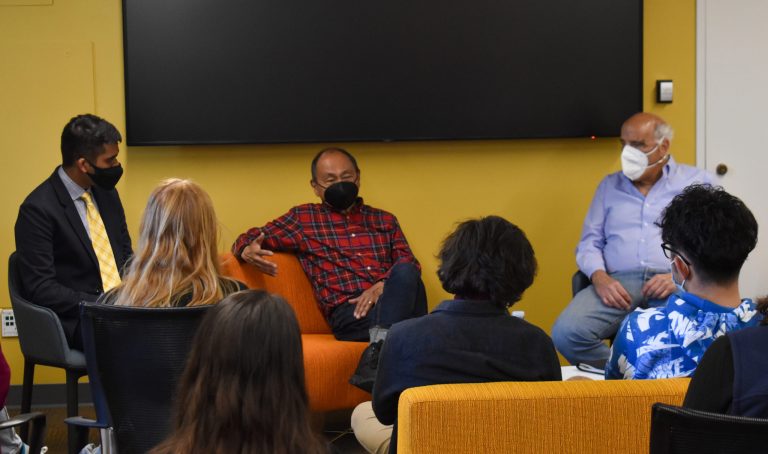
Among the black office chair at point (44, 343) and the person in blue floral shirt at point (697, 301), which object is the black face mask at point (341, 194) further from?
the person in blue floral shirt at point (697, 301)

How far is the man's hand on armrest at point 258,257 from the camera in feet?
14.5

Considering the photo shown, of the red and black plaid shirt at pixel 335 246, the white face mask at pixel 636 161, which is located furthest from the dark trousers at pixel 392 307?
the white face mask at pixel 636 161

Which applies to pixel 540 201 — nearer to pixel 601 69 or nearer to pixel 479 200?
pixel 479 200

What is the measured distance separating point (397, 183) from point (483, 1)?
102cm

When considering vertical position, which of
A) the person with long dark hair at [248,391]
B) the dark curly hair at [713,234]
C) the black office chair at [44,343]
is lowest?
the black office chair at [44,343]

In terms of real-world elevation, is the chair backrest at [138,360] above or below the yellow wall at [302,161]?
below

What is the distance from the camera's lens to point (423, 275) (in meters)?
5.11

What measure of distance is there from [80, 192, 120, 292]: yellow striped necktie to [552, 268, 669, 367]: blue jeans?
2.03 metres

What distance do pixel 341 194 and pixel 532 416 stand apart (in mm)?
2643

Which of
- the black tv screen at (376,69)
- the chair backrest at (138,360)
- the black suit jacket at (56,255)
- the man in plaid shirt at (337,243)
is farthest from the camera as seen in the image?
the black tv screen at (376,69)

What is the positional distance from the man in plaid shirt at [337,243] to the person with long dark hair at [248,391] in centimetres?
279

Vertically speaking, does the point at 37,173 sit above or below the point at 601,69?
below

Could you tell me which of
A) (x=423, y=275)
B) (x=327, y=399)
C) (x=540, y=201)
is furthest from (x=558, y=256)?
(x=327, y=399)

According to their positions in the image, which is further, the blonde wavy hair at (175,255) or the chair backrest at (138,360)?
the blonde wavy hair at (175,255)
